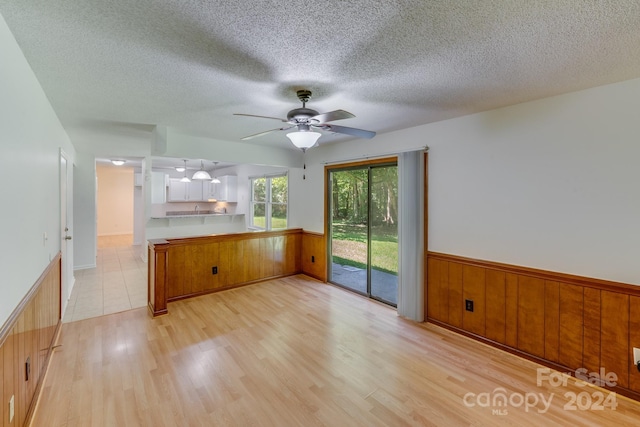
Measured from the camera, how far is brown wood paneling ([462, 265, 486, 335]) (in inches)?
117

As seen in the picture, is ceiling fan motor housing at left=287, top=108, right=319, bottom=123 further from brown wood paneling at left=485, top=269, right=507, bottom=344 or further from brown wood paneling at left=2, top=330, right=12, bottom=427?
brown wood paneling at left=485, top=269, right=507, bottom=344

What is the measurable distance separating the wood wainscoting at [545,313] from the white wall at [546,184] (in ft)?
0.41

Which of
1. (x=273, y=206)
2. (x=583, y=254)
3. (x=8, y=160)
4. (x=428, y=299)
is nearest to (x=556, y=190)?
(x=583, y=254)

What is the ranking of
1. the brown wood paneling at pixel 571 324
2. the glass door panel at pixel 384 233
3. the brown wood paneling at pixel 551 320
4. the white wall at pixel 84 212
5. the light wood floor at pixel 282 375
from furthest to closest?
the white wall at pixel 84 212
the glass door panel at pixel 384 233
the brown wood paneling at pixel 551 320
the brown wood paneling at pixel 571 324
the light wood floor at pixel 282 375

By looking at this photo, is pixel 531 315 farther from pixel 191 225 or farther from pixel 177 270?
pixel 191 225

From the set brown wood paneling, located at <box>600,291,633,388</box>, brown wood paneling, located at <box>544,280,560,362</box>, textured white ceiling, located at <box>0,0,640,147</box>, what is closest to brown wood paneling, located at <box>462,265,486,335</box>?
brown wood paneling, located at <box>544,280,560,362</box>

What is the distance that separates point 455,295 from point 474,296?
0.70 feet

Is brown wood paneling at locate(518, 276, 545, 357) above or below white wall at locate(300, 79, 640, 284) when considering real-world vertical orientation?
below

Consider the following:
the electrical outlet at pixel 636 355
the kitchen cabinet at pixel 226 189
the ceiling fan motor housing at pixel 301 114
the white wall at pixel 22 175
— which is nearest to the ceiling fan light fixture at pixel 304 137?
the ceiling fan motor housing at pixel 301 114

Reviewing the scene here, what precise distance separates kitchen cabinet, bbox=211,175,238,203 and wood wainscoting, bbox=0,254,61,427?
17.6 ft

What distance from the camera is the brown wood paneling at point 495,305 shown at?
9.25 feet

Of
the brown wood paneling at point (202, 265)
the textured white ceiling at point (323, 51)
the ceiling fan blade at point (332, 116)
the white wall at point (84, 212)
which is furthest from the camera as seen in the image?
the white wall at point (84, 212)

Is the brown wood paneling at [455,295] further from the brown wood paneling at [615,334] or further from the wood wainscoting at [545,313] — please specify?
the brown wood paneling at [615,334]

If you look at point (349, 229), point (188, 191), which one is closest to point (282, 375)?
point (349, 229)
